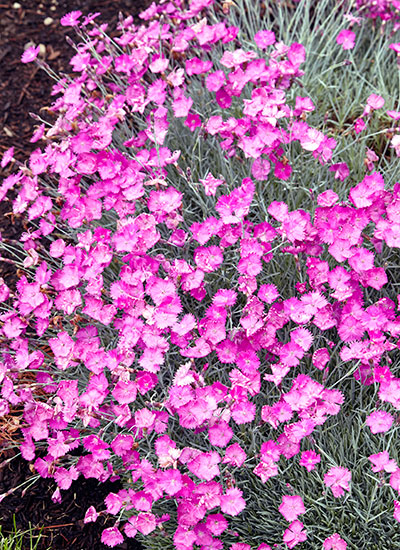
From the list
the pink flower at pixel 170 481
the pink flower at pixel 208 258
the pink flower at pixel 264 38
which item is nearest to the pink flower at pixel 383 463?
the pink flower at pixel 170 481

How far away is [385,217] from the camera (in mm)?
2180

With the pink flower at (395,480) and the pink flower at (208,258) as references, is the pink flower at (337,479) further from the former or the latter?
the pink flower at (208,258)

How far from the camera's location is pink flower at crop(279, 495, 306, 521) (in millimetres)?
1813

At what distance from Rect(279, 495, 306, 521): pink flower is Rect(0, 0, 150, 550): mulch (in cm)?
77

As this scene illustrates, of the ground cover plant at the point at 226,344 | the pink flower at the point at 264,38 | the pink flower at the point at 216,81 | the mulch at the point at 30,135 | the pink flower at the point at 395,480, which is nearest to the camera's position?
the pink flower at the point at 395,480

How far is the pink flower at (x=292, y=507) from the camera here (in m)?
1.81

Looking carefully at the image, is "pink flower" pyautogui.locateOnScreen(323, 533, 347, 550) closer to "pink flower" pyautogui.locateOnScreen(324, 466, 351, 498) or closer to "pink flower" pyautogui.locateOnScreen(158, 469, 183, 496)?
"pink flower" pyautogui.locateOnScreen(324, 466, 351, 498)

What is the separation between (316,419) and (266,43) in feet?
5.59

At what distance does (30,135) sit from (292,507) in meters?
2.52

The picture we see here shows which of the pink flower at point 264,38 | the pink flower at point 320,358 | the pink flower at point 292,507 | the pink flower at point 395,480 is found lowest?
the pink flower at point 292,507

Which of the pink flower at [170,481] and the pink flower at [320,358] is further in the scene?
the pink flower at [320,358]

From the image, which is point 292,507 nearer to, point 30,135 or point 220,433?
point 220,433

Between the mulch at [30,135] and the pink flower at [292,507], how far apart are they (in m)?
0.77

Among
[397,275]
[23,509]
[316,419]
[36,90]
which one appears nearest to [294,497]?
[316,419]
